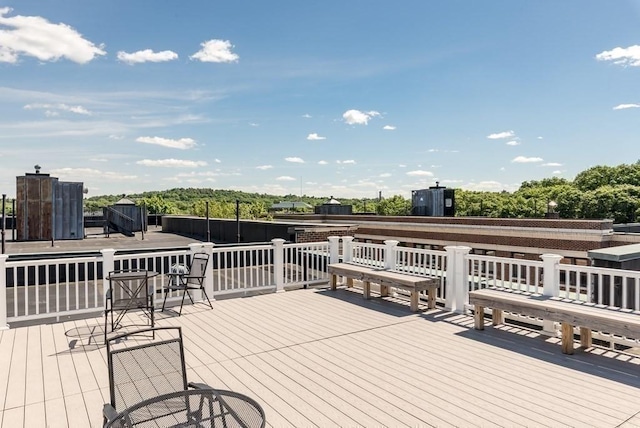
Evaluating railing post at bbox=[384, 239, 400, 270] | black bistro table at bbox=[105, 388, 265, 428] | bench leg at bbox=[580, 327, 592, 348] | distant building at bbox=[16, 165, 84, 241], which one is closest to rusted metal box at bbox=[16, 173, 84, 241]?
distant building at bbox=[16, 165, 84, 241]

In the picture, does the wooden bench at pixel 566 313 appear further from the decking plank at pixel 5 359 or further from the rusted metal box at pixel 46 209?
the rusted metal box at pixel 46 209

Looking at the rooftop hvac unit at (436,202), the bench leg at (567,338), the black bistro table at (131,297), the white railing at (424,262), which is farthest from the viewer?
the rooftop hvac unit at (436,202)

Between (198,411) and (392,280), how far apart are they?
4.42m

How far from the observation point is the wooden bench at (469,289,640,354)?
12.4 ft

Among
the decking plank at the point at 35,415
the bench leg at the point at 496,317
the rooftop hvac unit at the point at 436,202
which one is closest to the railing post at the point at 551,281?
the bench leg at the point at 496,317

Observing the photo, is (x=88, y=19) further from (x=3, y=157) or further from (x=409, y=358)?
(x=3, y=157)

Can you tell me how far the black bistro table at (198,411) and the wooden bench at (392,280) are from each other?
4199mm

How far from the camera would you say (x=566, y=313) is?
163 inches

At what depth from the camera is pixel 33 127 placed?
2208cm

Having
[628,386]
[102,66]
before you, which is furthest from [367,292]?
[102,66]

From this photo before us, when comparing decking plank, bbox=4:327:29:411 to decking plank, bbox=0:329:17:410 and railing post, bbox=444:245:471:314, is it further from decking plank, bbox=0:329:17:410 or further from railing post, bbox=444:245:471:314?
railing post, bbox=444:245:471:314

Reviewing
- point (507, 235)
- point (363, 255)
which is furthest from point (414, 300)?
point (507, 235)

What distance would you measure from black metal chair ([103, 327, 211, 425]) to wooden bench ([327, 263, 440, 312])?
13.3ft

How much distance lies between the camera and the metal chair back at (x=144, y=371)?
2.24m
